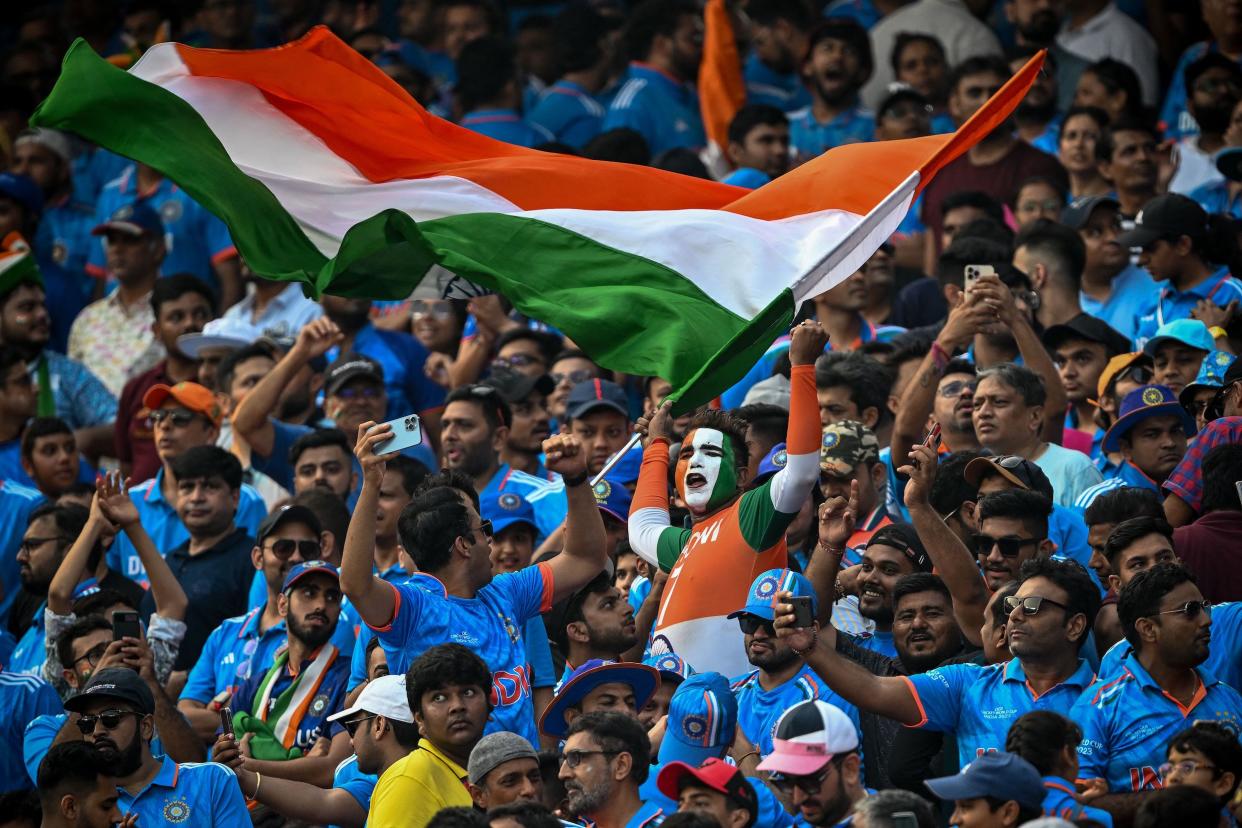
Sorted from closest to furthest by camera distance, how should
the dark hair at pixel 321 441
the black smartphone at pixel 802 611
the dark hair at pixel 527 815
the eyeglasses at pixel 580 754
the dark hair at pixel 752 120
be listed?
the dark hair at pixel 527 815, the black smartphone at pixel 802 611, the eyeglasses at pixel 580 754, the dark hair at pixel 321 441, the dark hair at pixel 752 120

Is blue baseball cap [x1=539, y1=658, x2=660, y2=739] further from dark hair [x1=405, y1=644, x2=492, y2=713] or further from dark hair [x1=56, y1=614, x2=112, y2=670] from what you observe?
dark hair [x1=56, y1=614, x2=112, y2=670]

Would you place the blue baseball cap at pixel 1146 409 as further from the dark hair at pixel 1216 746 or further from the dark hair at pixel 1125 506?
the dark hair at pixel 1216 746

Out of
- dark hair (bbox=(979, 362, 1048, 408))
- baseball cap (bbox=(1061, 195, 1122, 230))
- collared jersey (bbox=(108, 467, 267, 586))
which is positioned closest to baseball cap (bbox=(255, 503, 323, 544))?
collared jersey (bbox=(108, 467, 267, 586))

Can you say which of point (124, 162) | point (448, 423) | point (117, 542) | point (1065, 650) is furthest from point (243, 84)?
point (124, 162)

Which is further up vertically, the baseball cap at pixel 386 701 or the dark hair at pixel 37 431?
the dark hair at pixel 37 431

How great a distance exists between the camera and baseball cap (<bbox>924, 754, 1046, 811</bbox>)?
22.6 feet

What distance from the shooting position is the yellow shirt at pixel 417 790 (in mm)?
A: 7855

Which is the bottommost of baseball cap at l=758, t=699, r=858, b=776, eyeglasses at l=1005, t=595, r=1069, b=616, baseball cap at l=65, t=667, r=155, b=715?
baseball cap at l=65, t=667, r=155, b=715

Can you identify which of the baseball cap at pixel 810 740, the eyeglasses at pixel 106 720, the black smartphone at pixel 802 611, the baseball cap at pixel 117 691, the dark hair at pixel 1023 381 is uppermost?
the dark hair at pixel 1023 381

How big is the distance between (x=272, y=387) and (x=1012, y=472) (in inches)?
175

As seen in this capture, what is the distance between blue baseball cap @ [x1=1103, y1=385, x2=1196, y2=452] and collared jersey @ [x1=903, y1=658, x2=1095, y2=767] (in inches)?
79.5

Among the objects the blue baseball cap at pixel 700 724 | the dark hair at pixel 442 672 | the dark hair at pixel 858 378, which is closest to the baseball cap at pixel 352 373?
the dark hair at pixel 858 378

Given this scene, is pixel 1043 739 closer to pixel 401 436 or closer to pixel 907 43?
pixel 401 436

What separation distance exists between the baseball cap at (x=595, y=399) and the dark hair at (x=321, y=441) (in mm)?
1212
